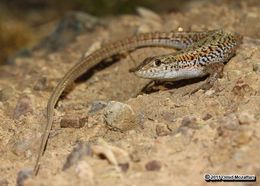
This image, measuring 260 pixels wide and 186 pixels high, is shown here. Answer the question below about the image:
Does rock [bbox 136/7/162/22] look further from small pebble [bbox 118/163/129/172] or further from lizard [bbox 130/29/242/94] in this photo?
small pebble [bbox 118/163/129/172]

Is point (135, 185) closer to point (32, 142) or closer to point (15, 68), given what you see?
point (32, 142)

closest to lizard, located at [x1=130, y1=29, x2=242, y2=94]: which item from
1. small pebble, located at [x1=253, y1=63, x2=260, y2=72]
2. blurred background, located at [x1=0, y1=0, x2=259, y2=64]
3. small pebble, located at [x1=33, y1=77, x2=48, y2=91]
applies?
small pebble, located at [x1=253, y1=63, x2=260, y2=72]

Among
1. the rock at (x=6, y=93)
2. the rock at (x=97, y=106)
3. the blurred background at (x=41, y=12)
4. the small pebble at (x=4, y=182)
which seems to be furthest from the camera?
the blurred background at (x=41, y=12)

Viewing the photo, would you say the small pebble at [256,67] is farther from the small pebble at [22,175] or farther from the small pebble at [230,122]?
the small pebble at [22,175]

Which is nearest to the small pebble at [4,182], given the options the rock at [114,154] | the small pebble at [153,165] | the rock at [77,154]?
the rock at [77,154]

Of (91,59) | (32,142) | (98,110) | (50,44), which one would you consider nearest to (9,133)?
(32,142)

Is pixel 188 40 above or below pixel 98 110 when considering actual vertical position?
above
